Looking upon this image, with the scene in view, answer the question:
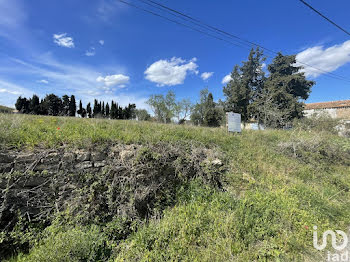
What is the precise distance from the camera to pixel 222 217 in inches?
108

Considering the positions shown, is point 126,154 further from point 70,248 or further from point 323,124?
point 323,124

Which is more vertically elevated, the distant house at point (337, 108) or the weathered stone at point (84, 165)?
the distant house at point (337, 108)

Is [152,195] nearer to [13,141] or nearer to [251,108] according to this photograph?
[13,141]

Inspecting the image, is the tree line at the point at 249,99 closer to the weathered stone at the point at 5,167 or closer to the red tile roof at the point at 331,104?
the red tile roof at the point at 331,104

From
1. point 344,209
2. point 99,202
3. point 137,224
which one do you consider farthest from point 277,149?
point 99,202

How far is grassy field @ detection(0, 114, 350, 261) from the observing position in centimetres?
217

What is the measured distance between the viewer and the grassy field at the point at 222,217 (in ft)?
7.13

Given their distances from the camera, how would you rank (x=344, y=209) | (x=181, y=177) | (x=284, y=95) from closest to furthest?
(x=344, y=209)
(x=181, y=177)
(x=284, y=95)

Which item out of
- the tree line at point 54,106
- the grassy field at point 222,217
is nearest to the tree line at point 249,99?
the tree line at point 54,106

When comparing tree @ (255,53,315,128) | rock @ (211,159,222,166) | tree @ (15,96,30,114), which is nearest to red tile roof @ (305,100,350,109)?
tree @ (255,53,315,128)

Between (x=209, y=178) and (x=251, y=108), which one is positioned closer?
→ (x=209, y=178)

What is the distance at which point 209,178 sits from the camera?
400 centimetres

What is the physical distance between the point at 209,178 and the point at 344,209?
10.4ft

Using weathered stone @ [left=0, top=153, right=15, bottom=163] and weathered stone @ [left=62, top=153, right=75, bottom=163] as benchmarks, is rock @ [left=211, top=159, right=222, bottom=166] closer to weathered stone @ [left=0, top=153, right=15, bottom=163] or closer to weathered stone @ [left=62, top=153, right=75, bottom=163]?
weathered stone @ [left=62, top=153, right=75, bottom=163]
